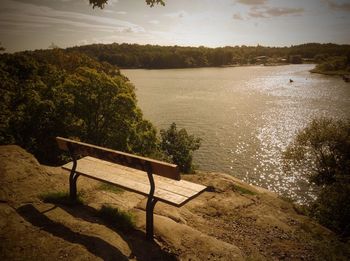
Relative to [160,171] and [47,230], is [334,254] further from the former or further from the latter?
[47,230]

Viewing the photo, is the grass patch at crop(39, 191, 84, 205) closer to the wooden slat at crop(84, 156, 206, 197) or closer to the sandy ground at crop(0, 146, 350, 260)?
the sandy ground at crop(0, 146, 350, 260)

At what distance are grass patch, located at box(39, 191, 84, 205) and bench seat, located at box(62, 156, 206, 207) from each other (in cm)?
57

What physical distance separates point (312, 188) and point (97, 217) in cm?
2404

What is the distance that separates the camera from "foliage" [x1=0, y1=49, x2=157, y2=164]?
706 inches

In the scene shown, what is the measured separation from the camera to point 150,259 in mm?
4480

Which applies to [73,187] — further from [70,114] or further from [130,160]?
[70,114]

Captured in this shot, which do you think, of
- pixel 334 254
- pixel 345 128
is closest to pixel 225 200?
pixel 334 254

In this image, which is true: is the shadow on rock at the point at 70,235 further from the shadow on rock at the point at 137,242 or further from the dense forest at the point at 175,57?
the dense forest at the point at 175,57

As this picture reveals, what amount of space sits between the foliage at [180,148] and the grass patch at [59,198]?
1968 cm

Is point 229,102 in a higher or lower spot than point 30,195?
lower

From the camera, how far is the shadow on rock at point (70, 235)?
14.3 feet

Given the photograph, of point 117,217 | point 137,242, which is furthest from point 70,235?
point 137,242

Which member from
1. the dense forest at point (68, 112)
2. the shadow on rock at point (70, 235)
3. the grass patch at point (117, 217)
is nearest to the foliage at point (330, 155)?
the dense forest at point (68, 112)

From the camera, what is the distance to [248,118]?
150 ft
